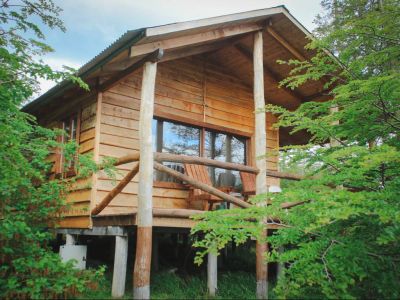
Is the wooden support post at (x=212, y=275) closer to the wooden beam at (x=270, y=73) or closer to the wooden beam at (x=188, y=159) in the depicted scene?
the wooden beam at (x=188, y=159)

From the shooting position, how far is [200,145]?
823 cm

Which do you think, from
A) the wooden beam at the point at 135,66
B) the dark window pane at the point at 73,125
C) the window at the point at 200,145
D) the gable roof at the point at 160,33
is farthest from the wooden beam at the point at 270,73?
the dark window pane at the point at 73,125

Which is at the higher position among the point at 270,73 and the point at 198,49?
the point at 270,73

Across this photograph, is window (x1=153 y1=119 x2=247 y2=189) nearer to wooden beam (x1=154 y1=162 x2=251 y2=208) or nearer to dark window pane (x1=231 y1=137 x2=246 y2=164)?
dark window pane (x1=231 y1=137 x2=246 y2=164)

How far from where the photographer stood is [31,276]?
4043 mm

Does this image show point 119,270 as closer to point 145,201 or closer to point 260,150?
point 145,201

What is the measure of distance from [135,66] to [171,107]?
7.12ft

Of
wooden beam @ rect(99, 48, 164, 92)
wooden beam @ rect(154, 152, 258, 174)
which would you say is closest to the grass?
wooden beam @ rect(154, 152, 258, 174)

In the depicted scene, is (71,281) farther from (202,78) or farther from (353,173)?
(202,78)

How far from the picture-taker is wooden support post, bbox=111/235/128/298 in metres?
5.04

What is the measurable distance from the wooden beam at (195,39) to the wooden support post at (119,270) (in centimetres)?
282

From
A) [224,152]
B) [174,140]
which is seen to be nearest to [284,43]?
[224,152]

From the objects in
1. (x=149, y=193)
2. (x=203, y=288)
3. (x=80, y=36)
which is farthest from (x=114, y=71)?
(x=80, y=36)

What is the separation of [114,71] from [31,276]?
3.58 meters
